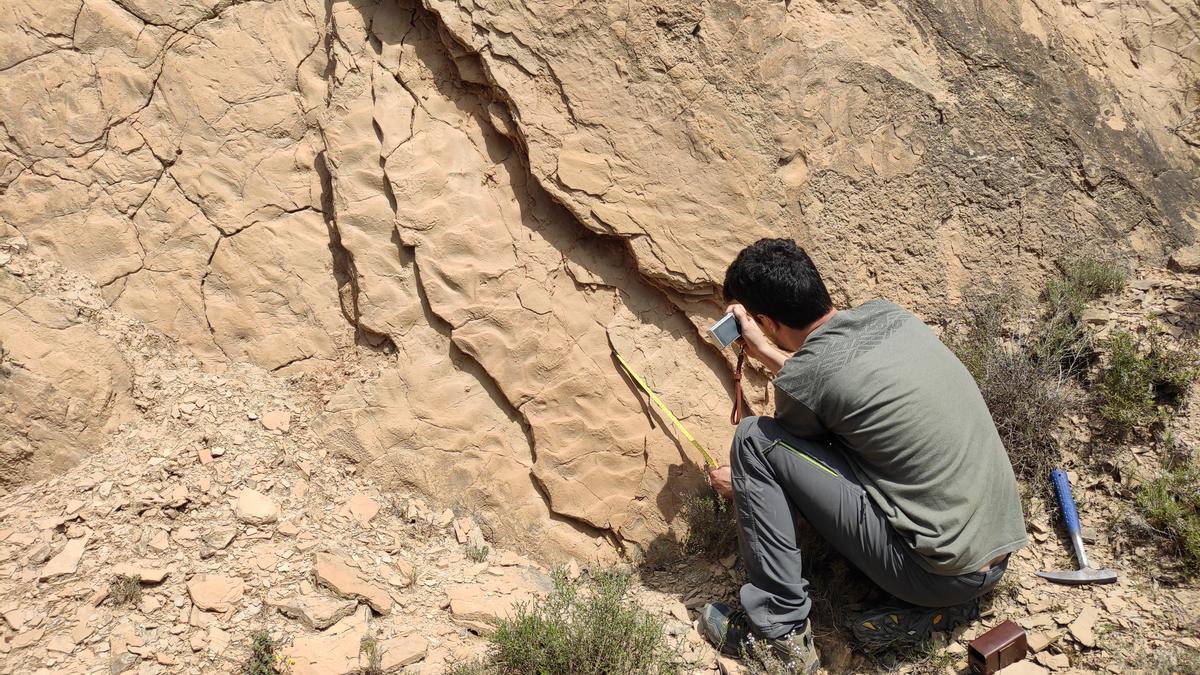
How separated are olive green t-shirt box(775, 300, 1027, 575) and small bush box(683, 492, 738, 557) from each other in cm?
77

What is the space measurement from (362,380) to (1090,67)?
3498 millimetres

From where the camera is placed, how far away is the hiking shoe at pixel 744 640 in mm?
2693

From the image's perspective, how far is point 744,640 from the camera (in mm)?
2861

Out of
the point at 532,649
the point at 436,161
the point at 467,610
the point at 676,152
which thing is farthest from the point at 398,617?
the point at 676,152

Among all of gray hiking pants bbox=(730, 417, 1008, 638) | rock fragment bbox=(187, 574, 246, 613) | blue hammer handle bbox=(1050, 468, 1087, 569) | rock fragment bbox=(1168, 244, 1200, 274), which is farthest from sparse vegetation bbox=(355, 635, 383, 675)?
rock fragment bbox=(1168, 244, 1200, 274)

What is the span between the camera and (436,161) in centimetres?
342

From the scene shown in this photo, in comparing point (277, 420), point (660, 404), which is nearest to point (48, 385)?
point (277, 420)

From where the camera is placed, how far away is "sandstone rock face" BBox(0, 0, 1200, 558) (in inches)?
132

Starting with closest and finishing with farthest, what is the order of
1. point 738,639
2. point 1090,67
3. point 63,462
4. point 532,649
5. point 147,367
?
point 532,649 → point 738,639 → point 63,462 → point 147,367 → point 1090,67

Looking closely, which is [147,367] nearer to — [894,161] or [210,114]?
[210,114]

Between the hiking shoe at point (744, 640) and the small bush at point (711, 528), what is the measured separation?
0.31m

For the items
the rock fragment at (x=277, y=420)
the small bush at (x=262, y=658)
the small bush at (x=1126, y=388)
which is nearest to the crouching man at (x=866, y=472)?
the small bush at (x=1126, y=388)

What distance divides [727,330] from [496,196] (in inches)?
44.1

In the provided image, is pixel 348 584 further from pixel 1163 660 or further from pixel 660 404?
pixel 1163 660
